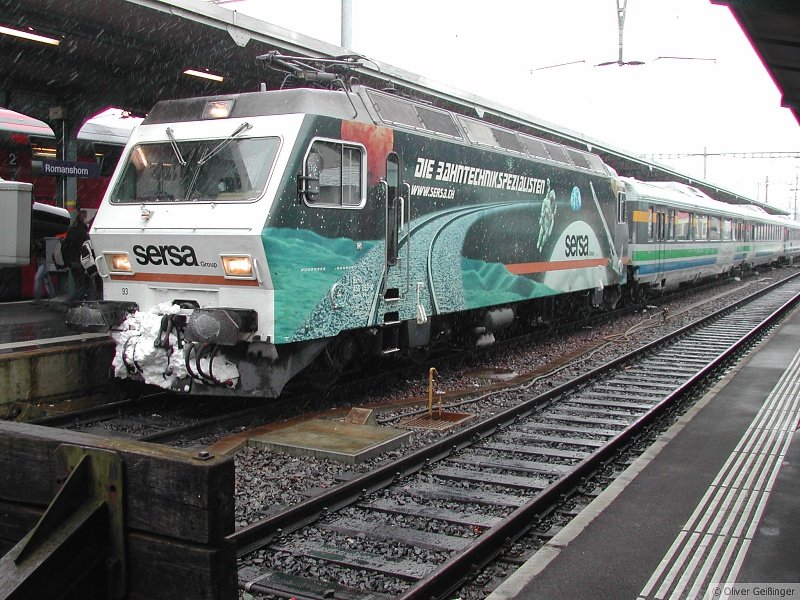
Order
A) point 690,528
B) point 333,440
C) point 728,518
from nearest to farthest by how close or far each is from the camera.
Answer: point 690,528, point 728,518, point 333,440

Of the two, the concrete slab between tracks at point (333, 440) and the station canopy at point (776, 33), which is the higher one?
the station canopy at point (776, 33)

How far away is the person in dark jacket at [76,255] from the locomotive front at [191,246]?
3.25 meters

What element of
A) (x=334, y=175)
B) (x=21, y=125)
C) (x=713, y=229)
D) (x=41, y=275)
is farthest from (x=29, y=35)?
(x=713, y=229)

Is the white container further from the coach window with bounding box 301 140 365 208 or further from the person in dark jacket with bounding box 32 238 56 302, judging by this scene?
the person in dark jacket with bounding box 32 238 56 302

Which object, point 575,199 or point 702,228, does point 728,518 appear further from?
point 702,228

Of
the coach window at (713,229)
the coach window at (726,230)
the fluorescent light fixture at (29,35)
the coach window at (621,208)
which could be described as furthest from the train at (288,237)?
the coach window at (726,230)

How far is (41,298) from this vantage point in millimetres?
14883

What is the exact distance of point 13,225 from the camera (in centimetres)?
483

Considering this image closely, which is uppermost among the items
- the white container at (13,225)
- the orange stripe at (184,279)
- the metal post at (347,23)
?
the metal post at (347,23)

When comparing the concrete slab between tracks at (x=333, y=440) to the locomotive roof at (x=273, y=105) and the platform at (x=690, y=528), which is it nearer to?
the platform at (x=690, y=528)

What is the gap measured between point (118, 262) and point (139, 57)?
464 centimetres

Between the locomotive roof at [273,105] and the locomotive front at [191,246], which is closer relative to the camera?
the locomotive front at [191,246]

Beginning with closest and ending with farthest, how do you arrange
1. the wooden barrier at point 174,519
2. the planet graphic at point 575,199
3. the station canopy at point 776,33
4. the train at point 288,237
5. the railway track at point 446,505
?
the wooden barrier at point 174,519
the station canopy at point 776,33
the railway track at point 446,505
the train at point 288,237
the planet graphic at point 575,199

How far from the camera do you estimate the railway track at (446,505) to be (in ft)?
15.4
